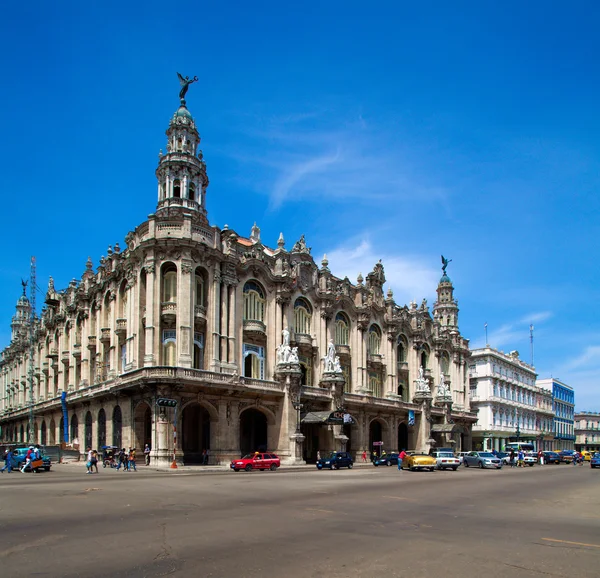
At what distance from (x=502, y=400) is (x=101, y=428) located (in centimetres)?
6801

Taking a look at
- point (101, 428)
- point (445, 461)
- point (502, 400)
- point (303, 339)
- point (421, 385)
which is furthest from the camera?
point (502, 400)

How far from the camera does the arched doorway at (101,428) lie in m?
53.0

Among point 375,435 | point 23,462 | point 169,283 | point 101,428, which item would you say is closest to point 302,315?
point 169,283

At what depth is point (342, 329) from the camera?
6512 cm

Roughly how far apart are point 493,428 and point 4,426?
7376 centimetres

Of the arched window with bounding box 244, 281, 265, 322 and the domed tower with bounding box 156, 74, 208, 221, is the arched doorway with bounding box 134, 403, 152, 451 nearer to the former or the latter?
the arched window with bounding box 244, 281, 265, 322

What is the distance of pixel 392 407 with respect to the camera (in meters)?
67.2

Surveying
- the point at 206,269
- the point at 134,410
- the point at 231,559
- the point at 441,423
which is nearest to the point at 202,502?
the point at 231,559

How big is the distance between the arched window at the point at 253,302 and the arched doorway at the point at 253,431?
8166 mm

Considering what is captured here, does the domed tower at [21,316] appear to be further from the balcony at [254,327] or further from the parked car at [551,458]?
the parked car at [551,458]

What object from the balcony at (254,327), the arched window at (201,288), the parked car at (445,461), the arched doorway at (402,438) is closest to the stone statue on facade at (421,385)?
the arched doorway at (402,438)

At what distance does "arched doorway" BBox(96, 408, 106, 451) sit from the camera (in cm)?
5300

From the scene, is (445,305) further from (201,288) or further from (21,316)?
(21,316)

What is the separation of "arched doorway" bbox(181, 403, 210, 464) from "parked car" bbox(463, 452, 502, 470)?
71.1 feet
